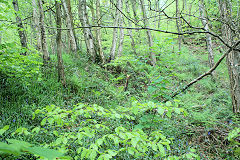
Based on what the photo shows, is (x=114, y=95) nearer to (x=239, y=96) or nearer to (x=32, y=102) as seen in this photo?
(x=32, y=102)

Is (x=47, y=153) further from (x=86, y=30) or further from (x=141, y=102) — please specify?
(x=86, y=30)

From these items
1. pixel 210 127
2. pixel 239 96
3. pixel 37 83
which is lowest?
pixel 210 127

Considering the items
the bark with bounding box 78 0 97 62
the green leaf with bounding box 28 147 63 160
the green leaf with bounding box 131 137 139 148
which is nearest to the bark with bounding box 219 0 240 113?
the green leaf with bounding box 131 137 139 148

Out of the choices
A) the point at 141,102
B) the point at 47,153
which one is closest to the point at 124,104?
the point at 141,102

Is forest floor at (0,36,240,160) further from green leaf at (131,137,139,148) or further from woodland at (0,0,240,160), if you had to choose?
green leaf at (131,137,139,148)

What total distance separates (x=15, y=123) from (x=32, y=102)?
0.97 meters

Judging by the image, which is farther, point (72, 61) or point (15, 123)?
point (72, 61)

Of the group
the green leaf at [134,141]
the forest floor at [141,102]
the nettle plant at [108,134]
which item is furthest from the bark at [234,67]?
the green leaf at [134,141]

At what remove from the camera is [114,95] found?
5.81 metres

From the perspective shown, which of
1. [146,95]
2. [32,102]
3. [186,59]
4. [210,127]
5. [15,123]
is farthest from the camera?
[186,59]

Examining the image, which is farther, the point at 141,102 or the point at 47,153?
the point at 141,102

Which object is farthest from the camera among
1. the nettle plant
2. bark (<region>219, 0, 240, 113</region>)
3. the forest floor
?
bark (<region>219, 0, 240, 113</region>)

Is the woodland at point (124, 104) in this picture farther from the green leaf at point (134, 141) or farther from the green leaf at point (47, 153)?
the green leaf at point (47, 153)

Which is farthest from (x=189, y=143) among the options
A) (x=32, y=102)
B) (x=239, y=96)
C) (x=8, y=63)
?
(x=8, y=63)
